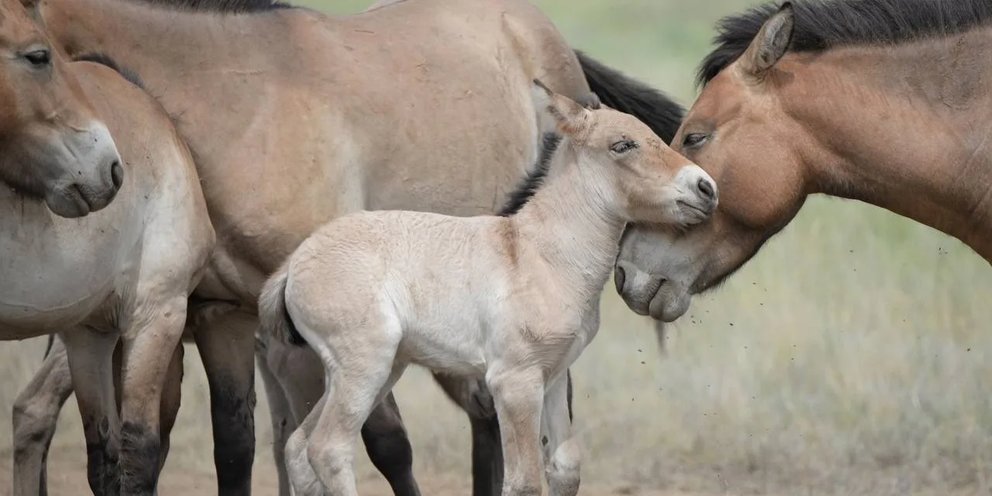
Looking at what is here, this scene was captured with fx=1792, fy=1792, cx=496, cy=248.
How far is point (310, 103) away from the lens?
22.0 feet

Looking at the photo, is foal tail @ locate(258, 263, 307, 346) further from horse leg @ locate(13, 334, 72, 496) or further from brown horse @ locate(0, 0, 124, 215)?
horse leg @ locate(13, 334, 72, 496)

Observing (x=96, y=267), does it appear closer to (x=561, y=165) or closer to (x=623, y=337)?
(x=561, y=165)

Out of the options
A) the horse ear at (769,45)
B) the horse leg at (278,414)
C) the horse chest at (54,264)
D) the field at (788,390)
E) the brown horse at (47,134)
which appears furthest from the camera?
the field at (788,390)


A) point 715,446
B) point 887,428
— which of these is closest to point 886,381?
point 887,428

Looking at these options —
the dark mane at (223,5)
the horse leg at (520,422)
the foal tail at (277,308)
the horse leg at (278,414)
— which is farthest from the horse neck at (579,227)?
the horse leg at (278,414)

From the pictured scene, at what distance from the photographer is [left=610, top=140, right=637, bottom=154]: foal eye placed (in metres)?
5.74

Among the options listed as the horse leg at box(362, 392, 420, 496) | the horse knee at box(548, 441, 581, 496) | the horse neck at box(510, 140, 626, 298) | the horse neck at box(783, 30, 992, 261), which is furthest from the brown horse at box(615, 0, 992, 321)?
the horse leg at box(362, 392, 420, 496)

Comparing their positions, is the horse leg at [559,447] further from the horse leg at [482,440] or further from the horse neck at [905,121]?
the horse leg at [482,440]

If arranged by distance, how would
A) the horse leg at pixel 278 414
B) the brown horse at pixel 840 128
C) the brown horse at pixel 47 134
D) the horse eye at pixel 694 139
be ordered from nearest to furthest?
the brown horse at pixel 47 134
the brown horse at pixel 840 128
the horse eye at pixel 694 139
the horse leg at pixel 278 414

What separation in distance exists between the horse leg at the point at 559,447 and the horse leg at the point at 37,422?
2325 mm

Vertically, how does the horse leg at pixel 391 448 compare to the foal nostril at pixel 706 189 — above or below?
below

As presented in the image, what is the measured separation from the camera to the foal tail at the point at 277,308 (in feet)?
19.4

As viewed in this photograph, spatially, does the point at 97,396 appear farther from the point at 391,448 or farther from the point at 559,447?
the point at 559,447

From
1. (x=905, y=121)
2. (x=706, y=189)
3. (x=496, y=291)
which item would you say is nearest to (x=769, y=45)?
(x=905, y=121)
